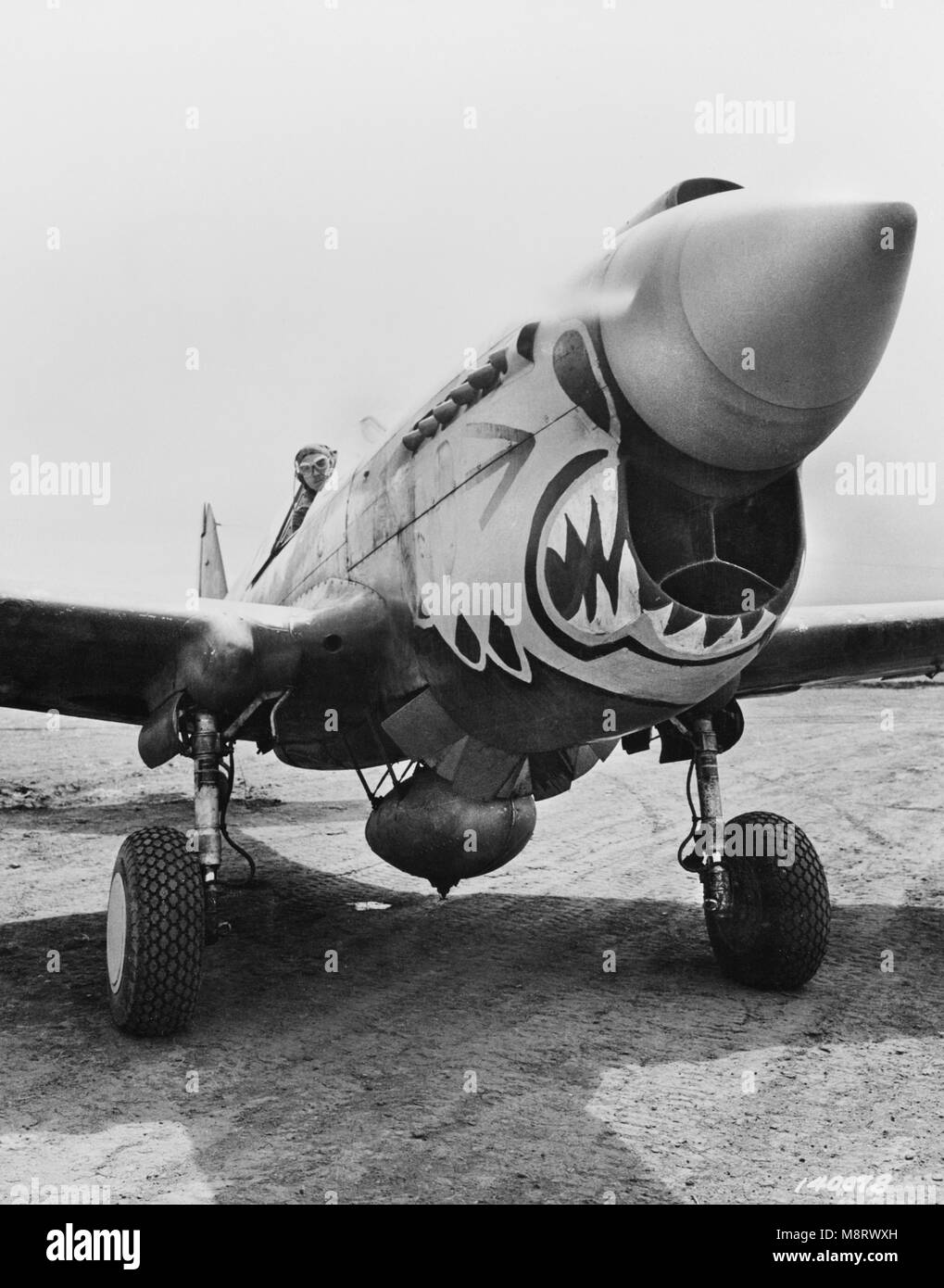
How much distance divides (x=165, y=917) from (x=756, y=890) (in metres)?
2.70

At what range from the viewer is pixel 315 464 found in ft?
22.4

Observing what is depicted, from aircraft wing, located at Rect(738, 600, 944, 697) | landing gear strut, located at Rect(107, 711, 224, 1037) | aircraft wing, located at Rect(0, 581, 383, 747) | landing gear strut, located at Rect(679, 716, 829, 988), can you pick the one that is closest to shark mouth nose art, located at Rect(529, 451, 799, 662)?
aircraft wing, located at Rect(0, 581, 383, 747)

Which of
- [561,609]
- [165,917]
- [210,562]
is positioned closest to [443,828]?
[165,917]

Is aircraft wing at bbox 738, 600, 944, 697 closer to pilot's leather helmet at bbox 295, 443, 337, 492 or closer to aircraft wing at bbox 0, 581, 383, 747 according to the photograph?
aircraft wing at bbox 0, 581, 383, 747

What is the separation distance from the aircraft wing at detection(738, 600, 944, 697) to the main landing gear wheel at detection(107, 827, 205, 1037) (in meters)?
3.33

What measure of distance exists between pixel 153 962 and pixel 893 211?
3684 mm

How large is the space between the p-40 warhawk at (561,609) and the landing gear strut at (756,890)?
0.01 m

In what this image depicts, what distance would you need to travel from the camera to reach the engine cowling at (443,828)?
5.05m

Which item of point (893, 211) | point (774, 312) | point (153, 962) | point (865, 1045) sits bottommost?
point (865, 1045)

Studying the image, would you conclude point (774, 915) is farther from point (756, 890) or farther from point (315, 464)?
point (315, 464)

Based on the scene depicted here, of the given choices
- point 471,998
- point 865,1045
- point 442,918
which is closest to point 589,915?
point 442,918

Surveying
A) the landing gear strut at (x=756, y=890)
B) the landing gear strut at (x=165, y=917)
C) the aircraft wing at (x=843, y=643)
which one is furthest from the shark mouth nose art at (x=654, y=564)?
the aircraft wing at (x=843, y=643)
